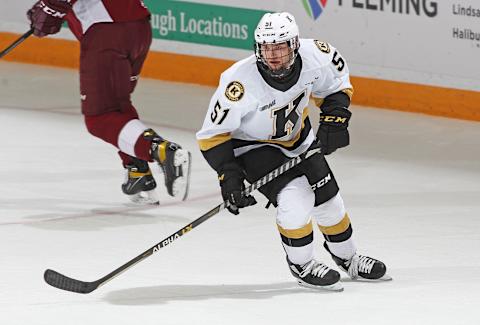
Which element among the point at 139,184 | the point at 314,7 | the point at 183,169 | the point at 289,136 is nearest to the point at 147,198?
the point at 139,184

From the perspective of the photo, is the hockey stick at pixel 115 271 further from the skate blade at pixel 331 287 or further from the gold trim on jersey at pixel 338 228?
the skate blade at pixel 331 287

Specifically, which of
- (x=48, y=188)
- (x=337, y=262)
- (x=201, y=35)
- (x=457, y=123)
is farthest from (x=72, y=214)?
(x=201, y=35)

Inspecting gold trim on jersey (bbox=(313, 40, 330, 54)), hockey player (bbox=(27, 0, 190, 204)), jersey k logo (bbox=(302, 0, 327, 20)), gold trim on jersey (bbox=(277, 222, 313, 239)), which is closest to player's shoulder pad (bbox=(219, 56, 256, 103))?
gold trim on jersey (bbox=(313, 40, 330, 54))

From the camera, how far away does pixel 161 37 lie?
945 centimetres

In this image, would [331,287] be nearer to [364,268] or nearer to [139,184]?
[364,268]

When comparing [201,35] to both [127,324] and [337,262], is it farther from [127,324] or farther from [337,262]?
[127,324]

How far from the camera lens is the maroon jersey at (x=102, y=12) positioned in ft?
20.9

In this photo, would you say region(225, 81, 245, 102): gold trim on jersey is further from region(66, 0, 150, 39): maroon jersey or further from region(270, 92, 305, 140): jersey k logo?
region(66, 0, 150, 39): maroon jersey

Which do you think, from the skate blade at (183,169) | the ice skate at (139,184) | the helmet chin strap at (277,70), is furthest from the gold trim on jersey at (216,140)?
the ice skate at (139,184)

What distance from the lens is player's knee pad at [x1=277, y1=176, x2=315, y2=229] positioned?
4.83 meters

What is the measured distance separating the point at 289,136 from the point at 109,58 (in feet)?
5.11

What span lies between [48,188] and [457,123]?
233 cm

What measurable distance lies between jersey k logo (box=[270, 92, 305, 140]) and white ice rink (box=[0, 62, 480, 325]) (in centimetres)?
Answer: 49

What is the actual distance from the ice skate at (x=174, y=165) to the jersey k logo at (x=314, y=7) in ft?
8.76
